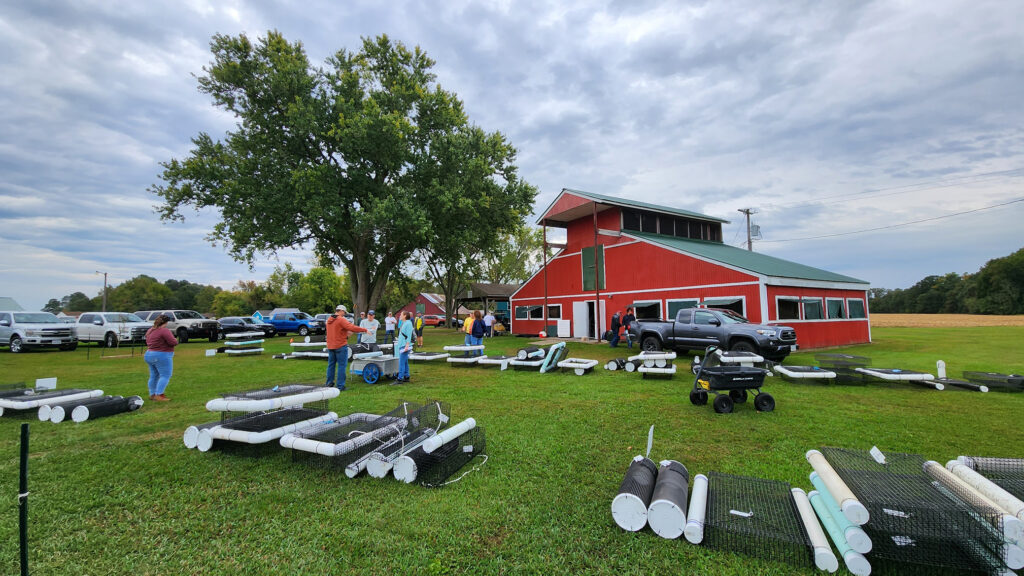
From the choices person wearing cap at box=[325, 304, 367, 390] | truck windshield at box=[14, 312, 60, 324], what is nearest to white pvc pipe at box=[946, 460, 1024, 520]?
person wearing cap at box=[325, 304, 367, 390]

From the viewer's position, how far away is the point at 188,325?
78.8 feet

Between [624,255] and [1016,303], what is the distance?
6969 cm

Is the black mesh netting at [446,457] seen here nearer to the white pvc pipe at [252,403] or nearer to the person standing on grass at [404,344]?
the white pvc pipe at [252,403]

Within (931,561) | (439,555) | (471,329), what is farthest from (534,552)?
(471,329)

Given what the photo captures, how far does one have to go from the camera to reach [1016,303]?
55.1m

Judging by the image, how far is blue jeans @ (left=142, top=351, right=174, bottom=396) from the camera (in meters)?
7.76

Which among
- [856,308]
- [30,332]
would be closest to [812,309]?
[856,308]

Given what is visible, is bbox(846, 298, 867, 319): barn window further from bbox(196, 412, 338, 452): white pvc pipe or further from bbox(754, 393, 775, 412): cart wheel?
bbox(196, 412, 338, 452): white pvc pipe

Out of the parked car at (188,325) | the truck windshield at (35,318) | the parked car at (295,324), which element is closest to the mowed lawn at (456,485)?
the parked car at (188,325)

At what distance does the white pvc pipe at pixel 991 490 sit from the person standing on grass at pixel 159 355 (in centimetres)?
1063

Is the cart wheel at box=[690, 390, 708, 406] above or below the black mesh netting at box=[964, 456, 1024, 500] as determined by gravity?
below

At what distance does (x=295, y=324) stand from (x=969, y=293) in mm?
94920

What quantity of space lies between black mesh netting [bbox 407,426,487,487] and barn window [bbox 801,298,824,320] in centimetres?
1768

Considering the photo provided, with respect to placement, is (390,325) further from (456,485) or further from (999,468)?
(999,468)
